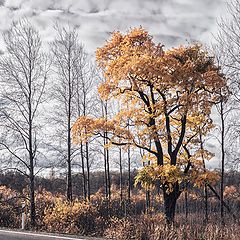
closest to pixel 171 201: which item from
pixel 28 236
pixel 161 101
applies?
pixel 161 101

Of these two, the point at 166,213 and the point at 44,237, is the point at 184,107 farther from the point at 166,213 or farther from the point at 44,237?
the point at 44,237

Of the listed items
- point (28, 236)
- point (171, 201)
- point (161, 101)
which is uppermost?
point (161, 101)

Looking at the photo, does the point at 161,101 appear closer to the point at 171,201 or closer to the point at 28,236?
the point at 171,201

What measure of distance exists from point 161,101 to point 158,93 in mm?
662

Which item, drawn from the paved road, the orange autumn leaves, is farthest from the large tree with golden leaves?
the paved road

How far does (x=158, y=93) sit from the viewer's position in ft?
58.6

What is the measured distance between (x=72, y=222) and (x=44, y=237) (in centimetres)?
307

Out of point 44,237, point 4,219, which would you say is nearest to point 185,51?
point 44,237

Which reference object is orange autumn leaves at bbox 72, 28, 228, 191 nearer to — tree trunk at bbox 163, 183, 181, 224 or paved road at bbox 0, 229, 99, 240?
tree trunk at bbox 163, 183, 181, 224

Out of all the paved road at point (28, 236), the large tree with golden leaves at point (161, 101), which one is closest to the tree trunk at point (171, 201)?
the large tree with golden leaves at point (161, 101)

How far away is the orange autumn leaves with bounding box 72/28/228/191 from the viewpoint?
53.5 feet

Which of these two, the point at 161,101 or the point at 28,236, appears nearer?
the point at 28,236

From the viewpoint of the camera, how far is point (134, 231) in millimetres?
11617

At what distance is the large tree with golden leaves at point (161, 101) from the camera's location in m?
16.3
